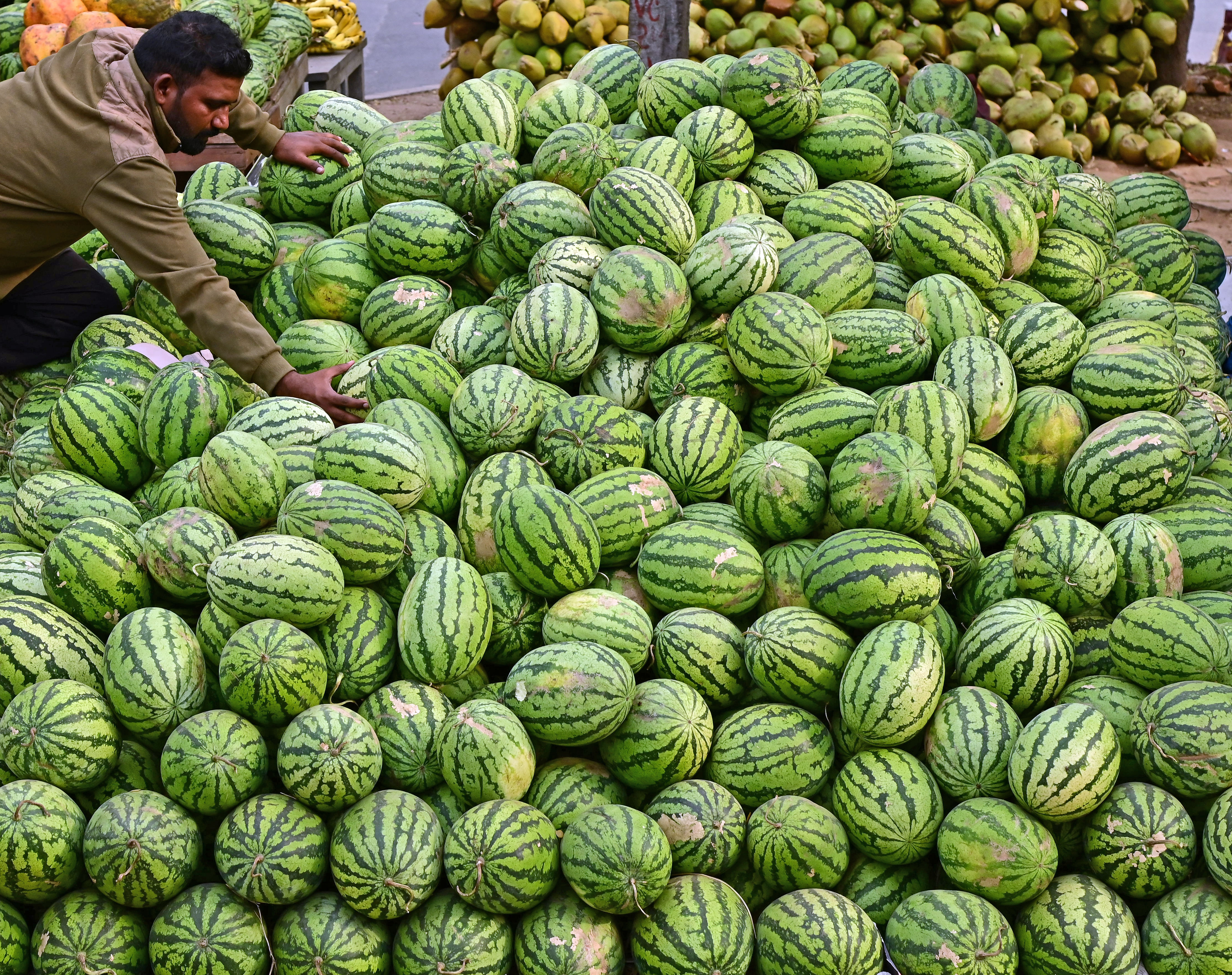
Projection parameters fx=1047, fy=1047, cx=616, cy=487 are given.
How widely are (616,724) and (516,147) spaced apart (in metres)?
2.29

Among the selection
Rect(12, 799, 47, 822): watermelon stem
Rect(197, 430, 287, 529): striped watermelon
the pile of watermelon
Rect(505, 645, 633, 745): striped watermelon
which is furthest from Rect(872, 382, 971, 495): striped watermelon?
Rect(12, 799, 47, 822): watermelon stem

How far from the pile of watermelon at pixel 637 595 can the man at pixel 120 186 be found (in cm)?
20

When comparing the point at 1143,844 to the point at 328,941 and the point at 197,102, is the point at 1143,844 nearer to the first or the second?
the point at 328,941

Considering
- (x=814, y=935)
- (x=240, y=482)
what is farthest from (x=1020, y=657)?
(x=240, y=482)

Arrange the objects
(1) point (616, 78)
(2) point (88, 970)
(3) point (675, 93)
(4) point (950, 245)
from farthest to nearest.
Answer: (1) point (616, 78), (3) point (675, 93), (4) point (950, 245), (2) point (88, 970)

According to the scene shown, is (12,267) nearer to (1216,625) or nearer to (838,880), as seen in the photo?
(838,880)

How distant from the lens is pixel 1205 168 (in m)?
8.52

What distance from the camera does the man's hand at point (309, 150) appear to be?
3750 mm

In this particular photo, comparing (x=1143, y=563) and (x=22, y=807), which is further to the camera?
(x=1143, y=563)

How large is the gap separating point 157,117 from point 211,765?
8.00 ft

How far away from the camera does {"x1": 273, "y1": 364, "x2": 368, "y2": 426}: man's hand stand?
304cm

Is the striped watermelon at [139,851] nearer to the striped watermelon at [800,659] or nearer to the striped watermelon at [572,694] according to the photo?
the striped watermelon at [572,694]

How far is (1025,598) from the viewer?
2.56 m

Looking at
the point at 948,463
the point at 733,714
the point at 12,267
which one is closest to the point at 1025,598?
the point at 948,463
